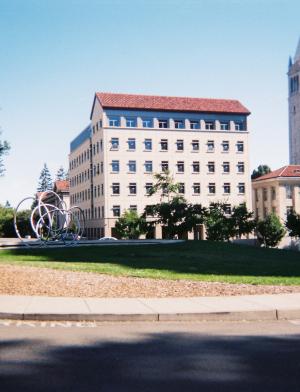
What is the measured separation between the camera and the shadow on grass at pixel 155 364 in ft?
18.9

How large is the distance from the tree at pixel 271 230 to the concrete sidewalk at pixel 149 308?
71350mm

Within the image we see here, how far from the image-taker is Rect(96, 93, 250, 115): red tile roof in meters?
88.1

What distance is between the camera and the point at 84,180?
10262 centimetres

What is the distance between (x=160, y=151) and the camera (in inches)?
3526

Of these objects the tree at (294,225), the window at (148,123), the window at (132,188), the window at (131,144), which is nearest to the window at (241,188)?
the tree at (294,225)

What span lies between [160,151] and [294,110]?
204 ft

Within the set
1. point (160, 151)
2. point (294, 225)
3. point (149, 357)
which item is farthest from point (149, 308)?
point (160, 151)

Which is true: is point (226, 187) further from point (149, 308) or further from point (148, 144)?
point (149, 308)

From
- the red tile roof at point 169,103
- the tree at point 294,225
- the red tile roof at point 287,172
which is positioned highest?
the red tile roof at point 169,103

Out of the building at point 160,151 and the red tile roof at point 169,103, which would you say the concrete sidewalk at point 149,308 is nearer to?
the building at point 160,151

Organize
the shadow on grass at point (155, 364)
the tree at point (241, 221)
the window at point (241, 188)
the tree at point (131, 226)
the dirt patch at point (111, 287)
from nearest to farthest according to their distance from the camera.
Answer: the shadow on grass at point (155, 364) → the dirt patch at point (111, 287) → the tree at point (241, 221) → the tree at point (131, 226) → the window at point (241, 188)

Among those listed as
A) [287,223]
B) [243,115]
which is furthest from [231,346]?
[243,115]

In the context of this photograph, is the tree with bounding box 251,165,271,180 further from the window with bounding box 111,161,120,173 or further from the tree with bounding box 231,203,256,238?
the tree with bounding box 231,203,256,238

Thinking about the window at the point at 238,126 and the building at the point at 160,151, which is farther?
the window at the point at 238,126
